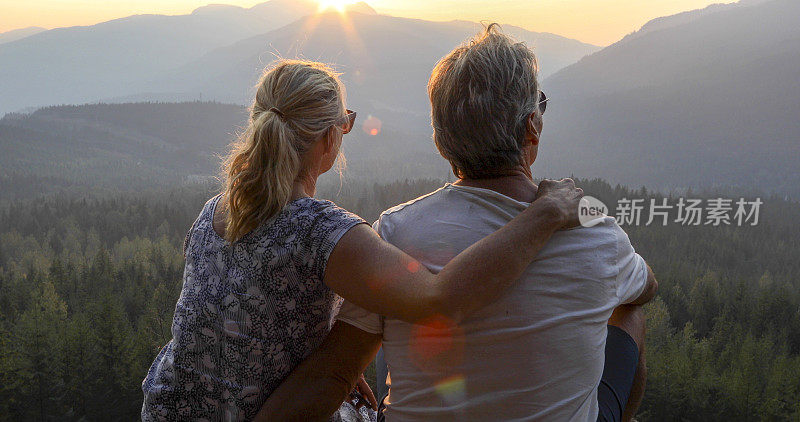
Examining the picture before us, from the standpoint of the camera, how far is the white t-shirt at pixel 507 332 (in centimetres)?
190

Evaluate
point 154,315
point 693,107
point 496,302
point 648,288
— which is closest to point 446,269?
point 496,302

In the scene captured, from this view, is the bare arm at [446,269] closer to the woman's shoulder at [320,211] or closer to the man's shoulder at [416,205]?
the woman's shoulder at [320,211]

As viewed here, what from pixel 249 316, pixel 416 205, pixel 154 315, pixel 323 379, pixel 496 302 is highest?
pixel 416 205

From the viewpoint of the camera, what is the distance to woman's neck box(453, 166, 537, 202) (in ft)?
6.85

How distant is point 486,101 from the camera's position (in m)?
2.01

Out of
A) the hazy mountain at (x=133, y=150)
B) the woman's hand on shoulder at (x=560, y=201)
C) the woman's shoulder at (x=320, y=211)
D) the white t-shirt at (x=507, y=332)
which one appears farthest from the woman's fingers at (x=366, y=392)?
the hazy mountain at (x=133, y=150)

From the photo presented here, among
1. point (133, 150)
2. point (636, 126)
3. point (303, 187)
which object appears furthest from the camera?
point (636, 126)

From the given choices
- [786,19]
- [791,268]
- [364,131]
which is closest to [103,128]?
[364,131]

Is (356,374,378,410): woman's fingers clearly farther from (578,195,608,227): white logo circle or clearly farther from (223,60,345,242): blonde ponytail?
(578,195,608,227): white logo circle

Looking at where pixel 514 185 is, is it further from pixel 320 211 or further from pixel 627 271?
pixel 320 211

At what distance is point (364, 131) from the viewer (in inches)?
4469

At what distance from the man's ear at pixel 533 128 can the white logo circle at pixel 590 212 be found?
0.27 m

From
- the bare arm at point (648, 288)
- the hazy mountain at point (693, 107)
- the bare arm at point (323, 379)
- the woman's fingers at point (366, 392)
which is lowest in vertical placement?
the hazy mountain at point (693, 107)

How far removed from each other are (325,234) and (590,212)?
906 mm
